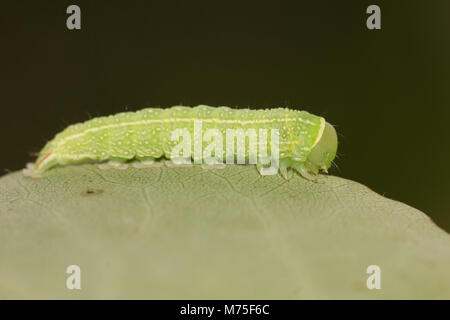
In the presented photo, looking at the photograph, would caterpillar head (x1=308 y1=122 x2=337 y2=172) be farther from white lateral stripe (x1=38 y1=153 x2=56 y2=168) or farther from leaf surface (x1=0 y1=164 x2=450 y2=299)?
white lateral stripe (x1=38 y1=153 x2=56 y2=168)

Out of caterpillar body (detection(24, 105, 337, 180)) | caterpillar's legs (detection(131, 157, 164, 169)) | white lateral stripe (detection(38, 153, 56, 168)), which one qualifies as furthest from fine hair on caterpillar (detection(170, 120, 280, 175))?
white lateral stripe (detection(38, 153, 56, 168))

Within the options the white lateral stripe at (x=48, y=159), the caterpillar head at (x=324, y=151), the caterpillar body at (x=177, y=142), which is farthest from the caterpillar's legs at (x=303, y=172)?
the white lateral stripe at (x=48, y=159)

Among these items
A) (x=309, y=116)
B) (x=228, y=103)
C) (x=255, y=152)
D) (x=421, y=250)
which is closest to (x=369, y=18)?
(x=228, y=103)

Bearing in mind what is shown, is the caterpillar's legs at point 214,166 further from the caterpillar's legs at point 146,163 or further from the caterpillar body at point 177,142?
the caterpillar's legs at point 146,163

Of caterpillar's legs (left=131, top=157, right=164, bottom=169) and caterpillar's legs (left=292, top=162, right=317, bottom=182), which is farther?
caterpillar's legs (left=131, top=157, right=164, bottom=169)

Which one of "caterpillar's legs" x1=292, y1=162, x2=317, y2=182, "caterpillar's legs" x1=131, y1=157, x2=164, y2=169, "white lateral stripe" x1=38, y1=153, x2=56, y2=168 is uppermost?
"white lateral stripe" x1=38, y1=153, x2=56, y2=168

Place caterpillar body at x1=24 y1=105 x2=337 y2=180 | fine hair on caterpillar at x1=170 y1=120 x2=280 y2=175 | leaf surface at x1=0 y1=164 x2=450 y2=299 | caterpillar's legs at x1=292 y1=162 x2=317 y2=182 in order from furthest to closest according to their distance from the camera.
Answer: caterpillar body at x1=24 y1=105 x2=337 y2=180 → fine hair on caterpillar at x1=170 y1=120 x2=280 y2=175 → caterpillar's legs at x1=292 y1=162 x2=317 y2=182 → leaf surface at x1=0 y1=164 x2=450 y2=299

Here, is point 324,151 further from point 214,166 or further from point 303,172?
point 214,166

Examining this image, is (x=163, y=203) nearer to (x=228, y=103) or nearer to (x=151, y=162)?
(x=151, y=162)
